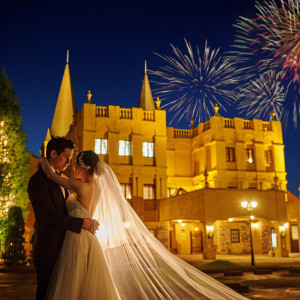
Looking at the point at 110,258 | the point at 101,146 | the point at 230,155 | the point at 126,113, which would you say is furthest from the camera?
the point at 230,155

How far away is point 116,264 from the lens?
16.8 feet

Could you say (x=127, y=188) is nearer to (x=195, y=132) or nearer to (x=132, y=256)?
(x=195, y=132)

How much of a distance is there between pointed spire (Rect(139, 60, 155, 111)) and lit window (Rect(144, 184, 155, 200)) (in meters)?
8.87

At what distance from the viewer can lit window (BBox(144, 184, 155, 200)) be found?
111 feet

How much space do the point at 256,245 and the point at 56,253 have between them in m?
30.8

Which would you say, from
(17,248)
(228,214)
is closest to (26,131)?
(17,248)

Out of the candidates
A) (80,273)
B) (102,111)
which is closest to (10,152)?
(102,111)

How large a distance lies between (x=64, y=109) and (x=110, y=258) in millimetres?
38719

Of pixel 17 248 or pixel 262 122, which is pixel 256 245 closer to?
pixel 262 122

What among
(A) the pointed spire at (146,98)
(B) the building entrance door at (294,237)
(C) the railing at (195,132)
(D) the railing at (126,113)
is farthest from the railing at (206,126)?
(B) the building entrance door at (294,237)

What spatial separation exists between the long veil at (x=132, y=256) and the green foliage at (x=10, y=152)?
55.3 ft

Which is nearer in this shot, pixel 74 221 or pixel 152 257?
pixel 74 221

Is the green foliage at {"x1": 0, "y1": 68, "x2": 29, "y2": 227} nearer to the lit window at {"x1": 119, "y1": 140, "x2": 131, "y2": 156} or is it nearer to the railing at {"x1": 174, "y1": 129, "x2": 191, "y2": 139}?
the lit window at {"x1": 119, "y1": 140, "x2": 131, "y2": 156}

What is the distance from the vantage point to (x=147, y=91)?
4075 cm
